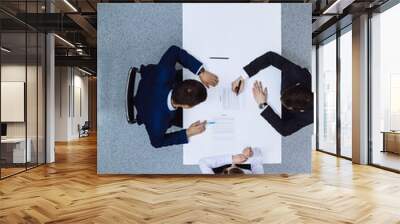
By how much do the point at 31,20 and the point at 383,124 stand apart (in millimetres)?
6829

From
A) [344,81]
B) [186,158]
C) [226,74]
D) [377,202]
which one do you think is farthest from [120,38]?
[344,81]

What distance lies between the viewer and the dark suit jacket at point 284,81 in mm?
5625

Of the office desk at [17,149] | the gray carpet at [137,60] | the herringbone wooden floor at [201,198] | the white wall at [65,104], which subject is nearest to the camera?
the herringbone wooden floor at [201,198]

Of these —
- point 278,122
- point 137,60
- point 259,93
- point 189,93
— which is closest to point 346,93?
point 278,122

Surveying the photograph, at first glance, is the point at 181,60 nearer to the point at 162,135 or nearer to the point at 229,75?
the point at 229,75

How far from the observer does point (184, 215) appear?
3.60 m

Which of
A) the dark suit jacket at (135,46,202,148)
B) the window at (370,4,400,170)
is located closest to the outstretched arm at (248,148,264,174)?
the dark suit jacket at (135,46,202,148)

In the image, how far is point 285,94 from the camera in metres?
5.60

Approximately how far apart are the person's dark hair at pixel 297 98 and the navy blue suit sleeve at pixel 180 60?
1.41 meters

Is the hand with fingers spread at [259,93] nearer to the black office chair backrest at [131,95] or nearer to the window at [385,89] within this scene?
the black office chair backrest at [131,95]

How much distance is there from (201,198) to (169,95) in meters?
1.87

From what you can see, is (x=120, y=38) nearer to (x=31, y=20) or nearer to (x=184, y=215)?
(x=31, y=20)

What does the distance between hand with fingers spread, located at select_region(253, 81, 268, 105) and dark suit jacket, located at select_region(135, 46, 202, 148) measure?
3.06 feet

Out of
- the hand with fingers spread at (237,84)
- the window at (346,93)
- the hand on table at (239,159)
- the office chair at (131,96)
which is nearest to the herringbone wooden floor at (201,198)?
the hand on table at (239,159)
